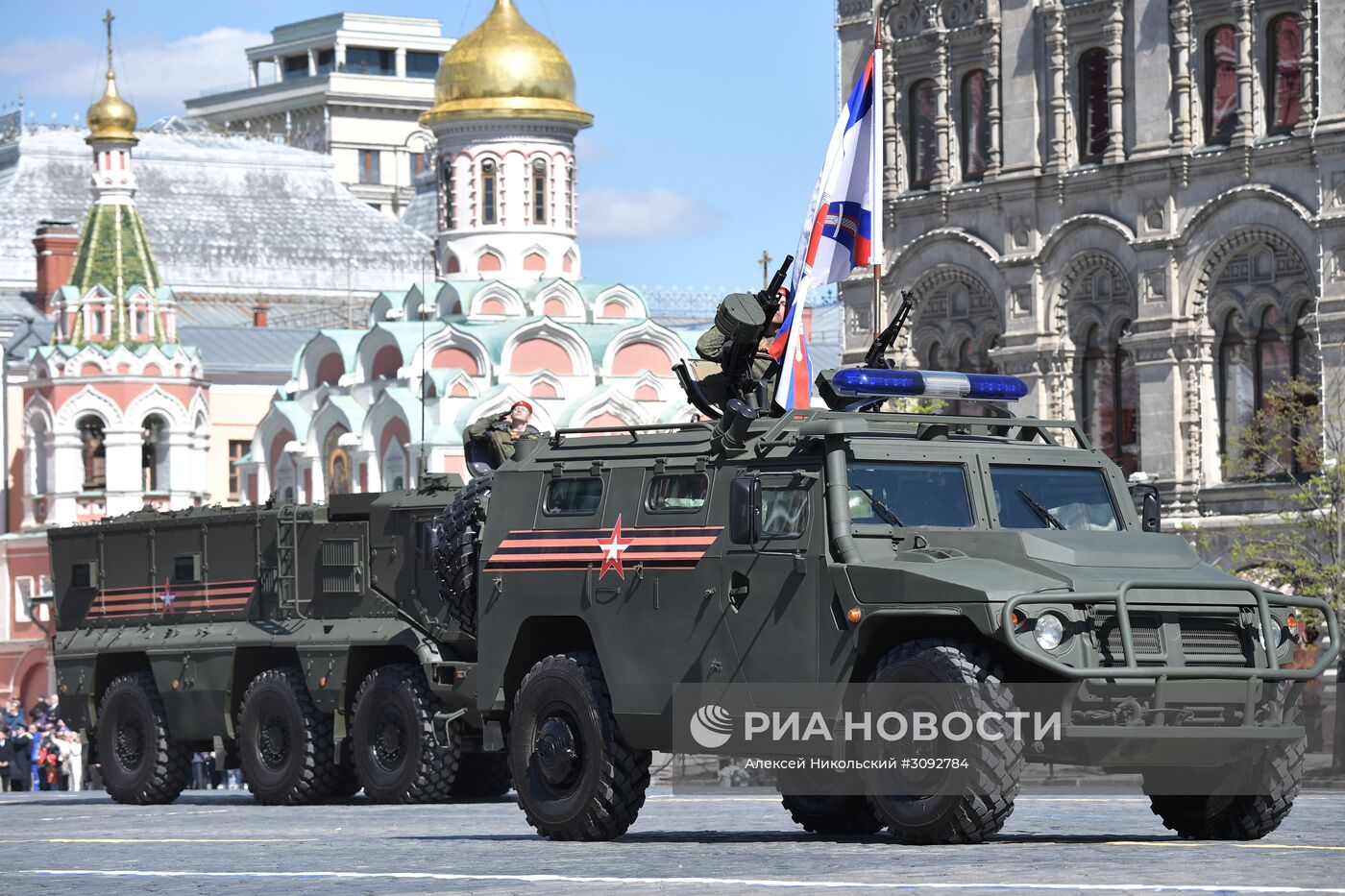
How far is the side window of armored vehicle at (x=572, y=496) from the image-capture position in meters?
16.9

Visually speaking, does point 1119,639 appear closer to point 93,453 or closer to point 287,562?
point 287,562

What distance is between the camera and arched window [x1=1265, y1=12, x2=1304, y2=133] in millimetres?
42562

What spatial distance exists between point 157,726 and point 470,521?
824cm

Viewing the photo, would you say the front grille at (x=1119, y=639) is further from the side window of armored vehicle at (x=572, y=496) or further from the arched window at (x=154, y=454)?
the arched window at (x=154, y=454)

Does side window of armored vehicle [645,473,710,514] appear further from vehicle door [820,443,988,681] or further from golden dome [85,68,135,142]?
golden dome [85,68,135,142]

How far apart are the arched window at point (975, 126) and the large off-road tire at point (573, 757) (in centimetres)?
3191

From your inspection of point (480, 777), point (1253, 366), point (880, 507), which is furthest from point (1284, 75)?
point (880, 507)

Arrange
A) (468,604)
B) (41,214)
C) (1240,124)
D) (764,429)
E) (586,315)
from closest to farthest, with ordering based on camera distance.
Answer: (764,429) → (468,604) → (1240,124) → (586,315) → (41,214)

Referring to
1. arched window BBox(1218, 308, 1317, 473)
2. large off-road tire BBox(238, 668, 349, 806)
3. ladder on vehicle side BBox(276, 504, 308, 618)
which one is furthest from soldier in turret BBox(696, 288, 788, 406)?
arched window BBox(1218, 308, 1317, 473)

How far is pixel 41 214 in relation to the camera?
10500cm

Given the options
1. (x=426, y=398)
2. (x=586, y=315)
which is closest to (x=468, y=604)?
(x=426, y=398)

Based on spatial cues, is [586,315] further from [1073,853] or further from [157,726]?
[1073,853]

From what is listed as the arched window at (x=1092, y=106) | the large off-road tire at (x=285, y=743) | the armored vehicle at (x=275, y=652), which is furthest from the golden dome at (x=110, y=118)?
the large off-road tire at (x=285, y=743)

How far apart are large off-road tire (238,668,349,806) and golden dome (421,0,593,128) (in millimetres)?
43877
